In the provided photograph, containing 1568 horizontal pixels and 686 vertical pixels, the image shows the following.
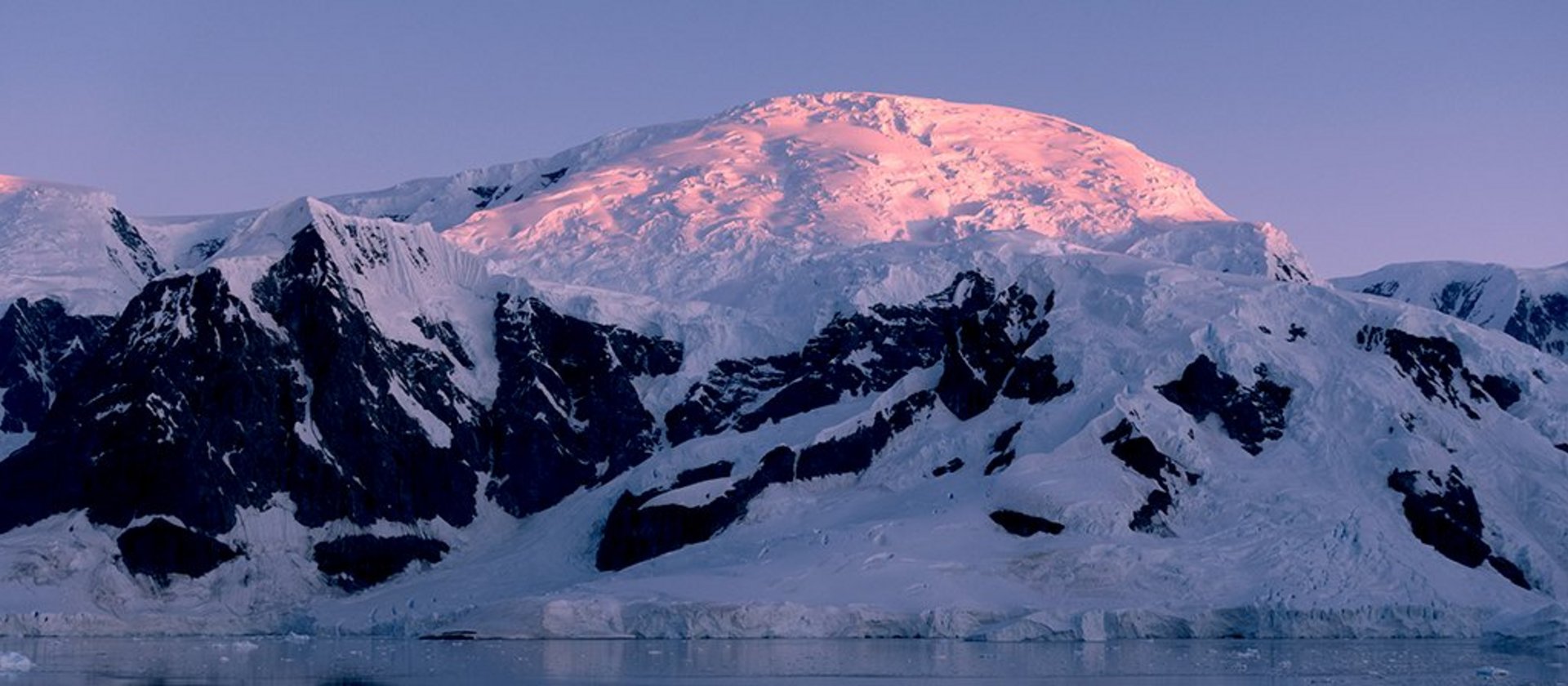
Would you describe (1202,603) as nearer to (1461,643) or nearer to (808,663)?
(1461,643)

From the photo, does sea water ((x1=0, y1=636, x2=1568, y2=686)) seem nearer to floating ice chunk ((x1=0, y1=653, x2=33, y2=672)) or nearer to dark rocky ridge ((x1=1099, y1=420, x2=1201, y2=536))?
floating ice chunk ((x1=0, y1=653, x2=33, y2=672))

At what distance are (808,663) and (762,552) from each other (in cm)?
4928

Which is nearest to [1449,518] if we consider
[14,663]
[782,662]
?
[782,662]

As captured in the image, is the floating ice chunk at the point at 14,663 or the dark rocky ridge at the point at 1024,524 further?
the dark rocky ridge at the point at 1024,524

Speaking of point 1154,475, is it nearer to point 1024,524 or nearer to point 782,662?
point 1024,524

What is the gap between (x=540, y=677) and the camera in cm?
13138

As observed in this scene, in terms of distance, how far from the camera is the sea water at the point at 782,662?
12962cm

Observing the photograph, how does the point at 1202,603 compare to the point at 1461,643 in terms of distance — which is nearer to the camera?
the point at 1461,643

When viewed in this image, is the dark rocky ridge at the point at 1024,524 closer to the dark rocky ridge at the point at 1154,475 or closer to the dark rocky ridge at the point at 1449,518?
the dark rocky ridge at the point at 1154,475

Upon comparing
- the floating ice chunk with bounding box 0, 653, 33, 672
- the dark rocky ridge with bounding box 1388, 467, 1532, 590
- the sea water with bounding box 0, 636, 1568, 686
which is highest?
the dark rocky ridge with bounding box 1388, 467, 1532, 590

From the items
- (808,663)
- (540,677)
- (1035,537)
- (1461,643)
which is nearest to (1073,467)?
(1035,537)

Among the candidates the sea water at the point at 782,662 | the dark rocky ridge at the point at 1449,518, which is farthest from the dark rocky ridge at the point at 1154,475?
the sea water at the point at 782,662

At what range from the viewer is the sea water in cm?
12962

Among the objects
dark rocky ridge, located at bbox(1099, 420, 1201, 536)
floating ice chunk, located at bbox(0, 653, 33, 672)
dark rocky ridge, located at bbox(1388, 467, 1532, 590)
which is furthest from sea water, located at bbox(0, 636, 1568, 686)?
dark rocky ridge, located at bbox(1099, 420, 1201, 536)
